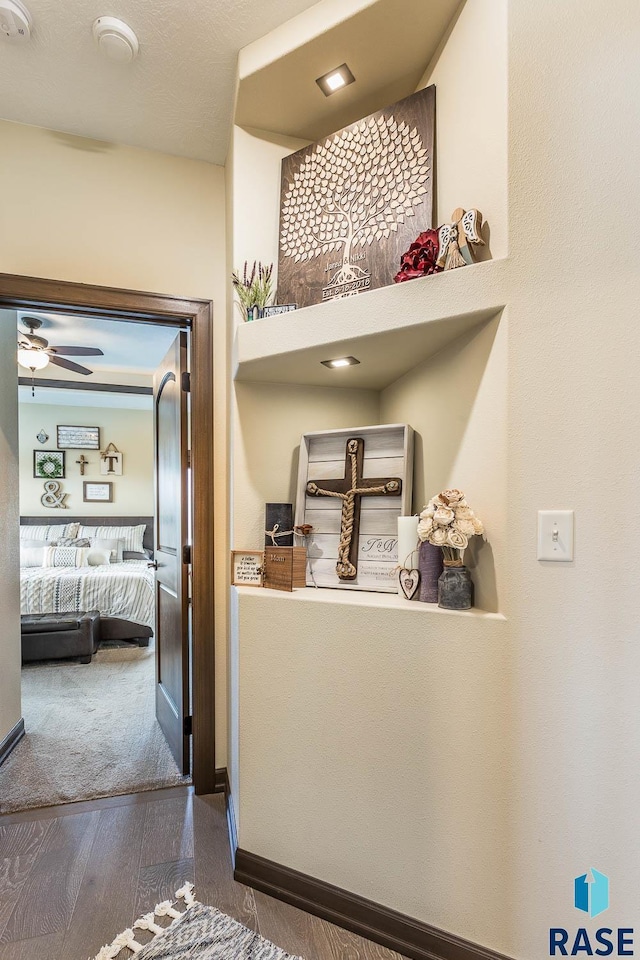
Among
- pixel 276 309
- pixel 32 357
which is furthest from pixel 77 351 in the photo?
pixel 276 309

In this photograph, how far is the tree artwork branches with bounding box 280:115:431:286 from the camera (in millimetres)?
1598

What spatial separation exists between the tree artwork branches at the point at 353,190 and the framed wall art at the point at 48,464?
18.5ft

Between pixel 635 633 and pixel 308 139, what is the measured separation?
6.70 ft


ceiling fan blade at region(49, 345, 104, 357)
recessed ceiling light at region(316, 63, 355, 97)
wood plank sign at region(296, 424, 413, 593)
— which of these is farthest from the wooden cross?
ceiling fan blade at region(49, 345, 104, 357)

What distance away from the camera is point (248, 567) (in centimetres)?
176

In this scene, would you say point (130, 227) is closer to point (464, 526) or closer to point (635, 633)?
point (464, 526)

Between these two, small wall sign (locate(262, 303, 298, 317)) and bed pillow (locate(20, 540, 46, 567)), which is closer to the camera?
small wall sign (locate(262, 303, 298, 317))

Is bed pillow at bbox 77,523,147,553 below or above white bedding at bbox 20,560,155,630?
above

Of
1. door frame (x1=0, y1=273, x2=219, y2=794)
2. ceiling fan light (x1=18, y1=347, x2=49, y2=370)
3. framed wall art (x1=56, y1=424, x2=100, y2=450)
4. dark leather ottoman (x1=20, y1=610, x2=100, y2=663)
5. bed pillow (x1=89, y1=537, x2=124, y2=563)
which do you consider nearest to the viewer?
door frame (x1=0, y1=273, x2=219, y2=794)

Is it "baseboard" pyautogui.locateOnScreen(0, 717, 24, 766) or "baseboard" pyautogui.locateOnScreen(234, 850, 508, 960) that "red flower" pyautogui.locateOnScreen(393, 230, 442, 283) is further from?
"baseboard" pyautogui.locateOnScreen(0, 717, 24, 766)

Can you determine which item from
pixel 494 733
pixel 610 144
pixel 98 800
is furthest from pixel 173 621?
pixel 610 144

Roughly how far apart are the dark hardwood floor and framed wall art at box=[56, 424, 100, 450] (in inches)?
203

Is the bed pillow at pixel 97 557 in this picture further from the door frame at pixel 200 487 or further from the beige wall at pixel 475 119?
the beige wall at pixel 475 119

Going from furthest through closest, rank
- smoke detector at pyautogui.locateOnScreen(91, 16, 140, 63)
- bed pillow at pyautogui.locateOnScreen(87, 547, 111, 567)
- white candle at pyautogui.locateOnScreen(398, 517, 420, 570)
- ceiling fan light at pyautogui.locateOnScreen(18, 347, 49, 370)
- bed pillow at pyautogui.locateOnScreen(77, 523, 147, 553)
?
bed pillow at pyautogui.locateOnScreen(77, 523, 147, 553) → bed pillow at pyautogui.locateOnScreen(87, 547, 111, 567) → ceiling fan light at pyautogui.locateOnScreen(18, 347, 49, 370) → smoke detector at pyautogui.locateOnScreen(91, 16, 140, 63) → white candle at pyautogui.locateOnScreen(398, 517, 420, 570)
